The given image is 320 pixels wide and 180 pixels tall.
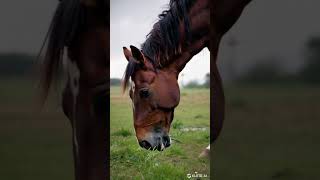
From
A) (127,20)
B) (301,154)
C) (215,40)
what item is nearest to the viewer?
(127,20)

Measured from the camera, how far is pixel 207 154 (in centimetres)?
290

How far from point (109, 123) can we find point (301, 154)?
1.46m

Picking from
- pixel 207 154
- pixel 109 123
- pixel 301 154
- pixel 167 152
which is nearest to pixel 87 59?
pixel 109 123

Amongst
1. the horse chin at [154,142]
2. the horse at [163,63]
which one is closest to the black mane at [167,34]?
the horse at [163,63]

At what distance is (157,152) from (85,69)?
0.66m

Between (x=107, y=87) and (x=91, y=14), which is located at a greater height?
(x=91, y=14)

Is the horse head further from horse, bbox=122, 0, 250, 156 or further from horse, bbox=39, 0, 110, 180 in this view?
horse, bbox=39, 0, 110, 180

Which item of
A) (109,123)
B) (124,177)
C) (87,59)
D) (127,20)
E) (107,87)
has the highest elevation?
(127,20)

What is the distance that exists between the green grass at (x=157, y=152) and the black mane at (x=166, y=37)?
0.19m

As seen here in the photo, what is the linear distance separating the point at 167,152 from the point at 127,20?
2.64 ft

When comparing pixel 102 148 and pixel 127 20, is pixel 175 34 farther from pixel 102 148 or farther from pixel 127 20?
pixel 102 148

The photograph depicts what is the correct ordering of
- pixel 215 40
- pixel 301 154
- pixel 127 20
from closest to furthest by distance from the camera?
pixel 127 20
pixel 215 40
pixel 301 154

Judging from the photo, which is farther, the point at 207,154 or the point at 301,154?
the point at 301,154

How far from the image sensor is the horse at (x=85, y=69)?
2.89 meters
